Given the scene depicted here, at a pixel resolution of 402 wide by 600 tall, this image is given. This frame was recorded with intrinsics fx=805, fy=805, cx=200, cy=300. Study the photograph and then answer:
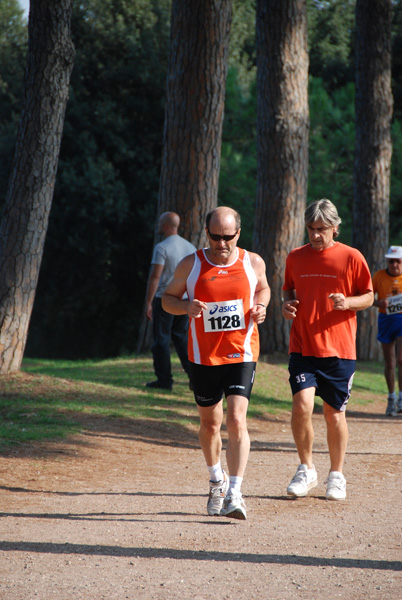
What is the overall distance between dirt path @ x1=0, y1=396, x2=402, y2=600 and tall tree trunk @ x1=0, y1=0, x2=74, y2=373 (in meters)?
2.35

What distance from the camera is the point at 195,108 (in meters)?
12.7

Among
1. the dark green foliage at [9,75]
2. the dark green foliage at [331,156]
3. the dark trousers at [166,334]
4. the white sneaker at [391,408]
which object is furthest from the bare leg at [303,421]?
the dark green foliage at [9,75]

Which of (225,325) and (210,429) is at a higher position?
(225,325)

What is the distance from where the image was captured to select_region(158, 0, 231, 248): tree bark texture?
12594 mm

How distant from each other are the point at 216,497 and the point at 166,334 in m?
4.75

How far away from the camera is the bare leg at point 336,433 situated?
599 centimetres

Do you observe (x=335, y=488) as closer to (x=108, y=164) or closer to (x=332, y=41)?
(x=108, y=164)

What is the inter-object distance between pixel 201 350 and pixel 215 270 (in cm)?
54

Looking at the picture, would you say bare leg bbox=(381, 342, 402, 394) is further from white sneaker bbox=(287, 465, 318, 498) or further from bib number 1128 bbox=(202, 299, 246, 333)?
bib number 1128 bbox=(202, 299, 246, 333)

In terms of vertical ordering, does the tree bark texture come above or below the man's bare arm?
above

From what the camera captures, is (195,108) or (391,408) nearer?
(391,408)

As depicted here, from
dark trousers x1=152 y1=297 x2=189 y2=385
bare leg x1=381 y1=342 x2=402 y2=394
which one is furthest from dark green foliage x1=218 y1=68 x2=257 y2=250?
dark trousers x1=152 y1=297 x2=189 y2=385

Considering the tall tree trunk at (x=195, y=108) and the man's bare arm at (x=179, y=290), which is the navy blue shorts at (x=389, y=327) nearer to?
the tall tree trunk at (x=195, y=108)

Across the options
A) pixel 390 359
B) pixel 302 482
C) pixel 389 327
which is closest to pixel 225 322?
pixel 302 482
